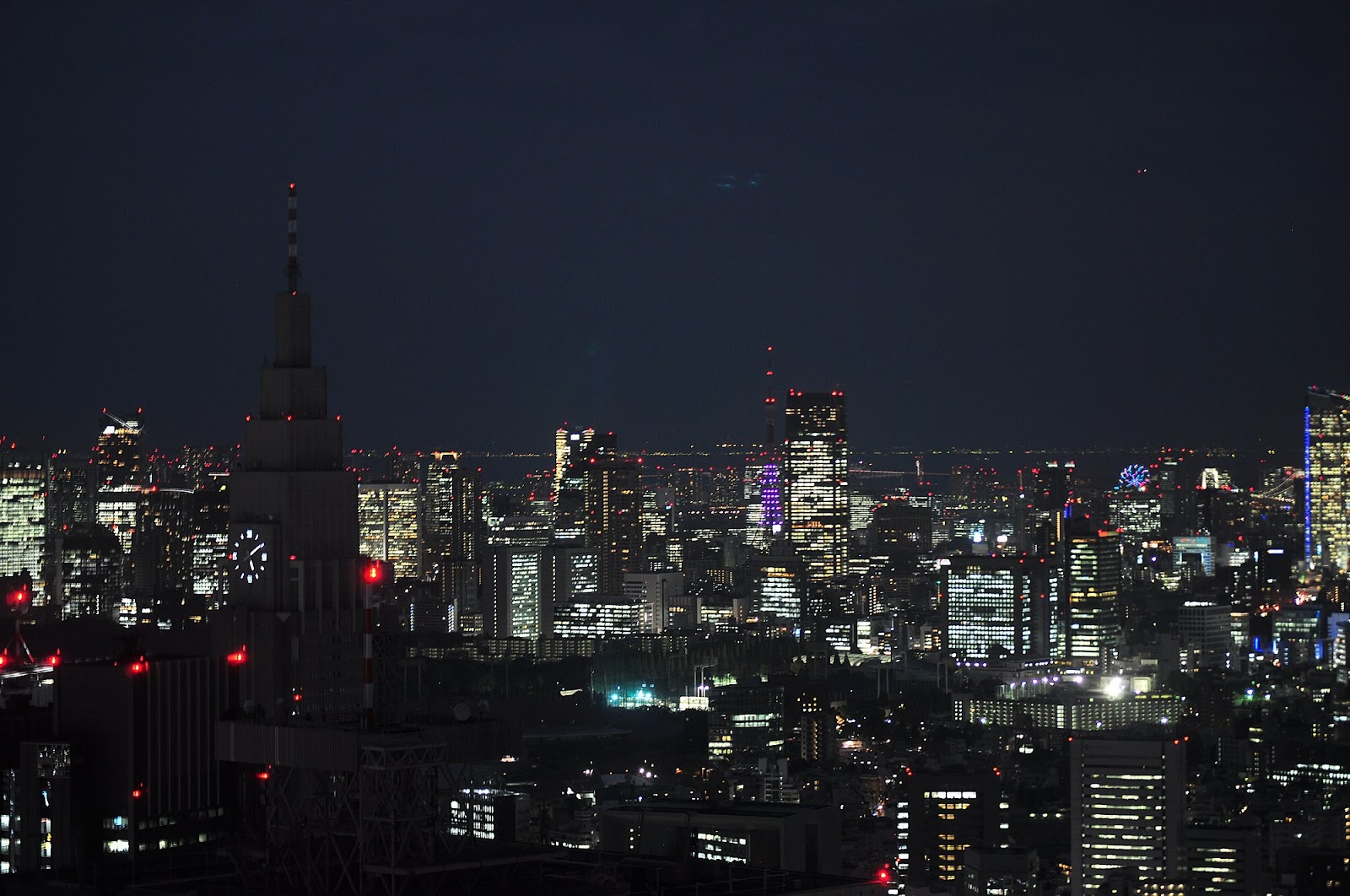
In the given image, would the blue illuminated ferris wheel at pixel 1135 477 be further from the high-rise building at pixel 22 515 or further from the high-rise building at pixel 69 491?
the high-rise building at pixel 22 515

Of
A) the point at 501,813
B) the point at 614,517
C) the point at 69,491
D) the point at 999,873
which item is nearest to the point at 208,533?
the point at 69,491

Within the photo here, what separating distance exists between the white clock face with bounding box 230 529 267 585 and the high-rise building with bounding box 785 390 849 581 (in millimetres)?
45891

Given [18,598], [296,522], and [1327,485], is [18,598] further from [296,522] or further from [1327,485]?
[1327,485]

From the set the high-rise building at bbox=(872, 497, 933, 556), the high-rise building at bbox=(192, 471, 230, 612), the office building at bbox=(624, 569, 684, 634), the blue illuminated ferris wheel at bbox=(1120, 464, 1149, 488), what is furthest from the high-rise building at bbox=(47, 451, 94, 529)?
the high-rise building at bbox=(872, 497, 933, 556)

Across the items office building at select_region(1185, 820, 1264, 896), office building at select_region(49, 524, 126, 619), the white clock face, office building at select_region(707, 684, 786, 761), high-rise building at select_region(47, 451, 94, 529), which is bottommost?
office building at select_region(1185, 820, 1264, 896)

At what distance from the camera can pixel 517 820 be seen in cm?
2000

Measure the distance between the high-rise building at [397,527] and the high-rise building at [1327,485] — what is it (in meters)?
16.8

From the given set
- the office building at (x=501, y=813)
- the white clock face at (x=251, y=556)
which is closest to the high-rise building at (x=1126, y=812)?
the office building at (x=501, y=813)

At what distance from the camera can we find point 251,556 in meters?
12.5

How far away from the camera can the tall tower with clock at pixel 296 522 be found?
485 inches

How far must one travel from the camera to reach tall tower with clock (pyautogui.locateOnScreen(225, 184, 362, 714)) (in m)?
12.3

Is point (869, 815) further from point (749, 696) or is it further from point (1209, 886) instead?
point (749, 696)

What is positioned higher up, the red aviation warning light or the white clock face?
the white clock face

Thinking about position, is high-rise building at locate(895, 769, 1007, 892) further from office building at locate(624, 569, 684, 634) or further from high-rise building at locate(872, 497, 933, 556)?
high-rise building at locate(872, 497, 933, 556)
